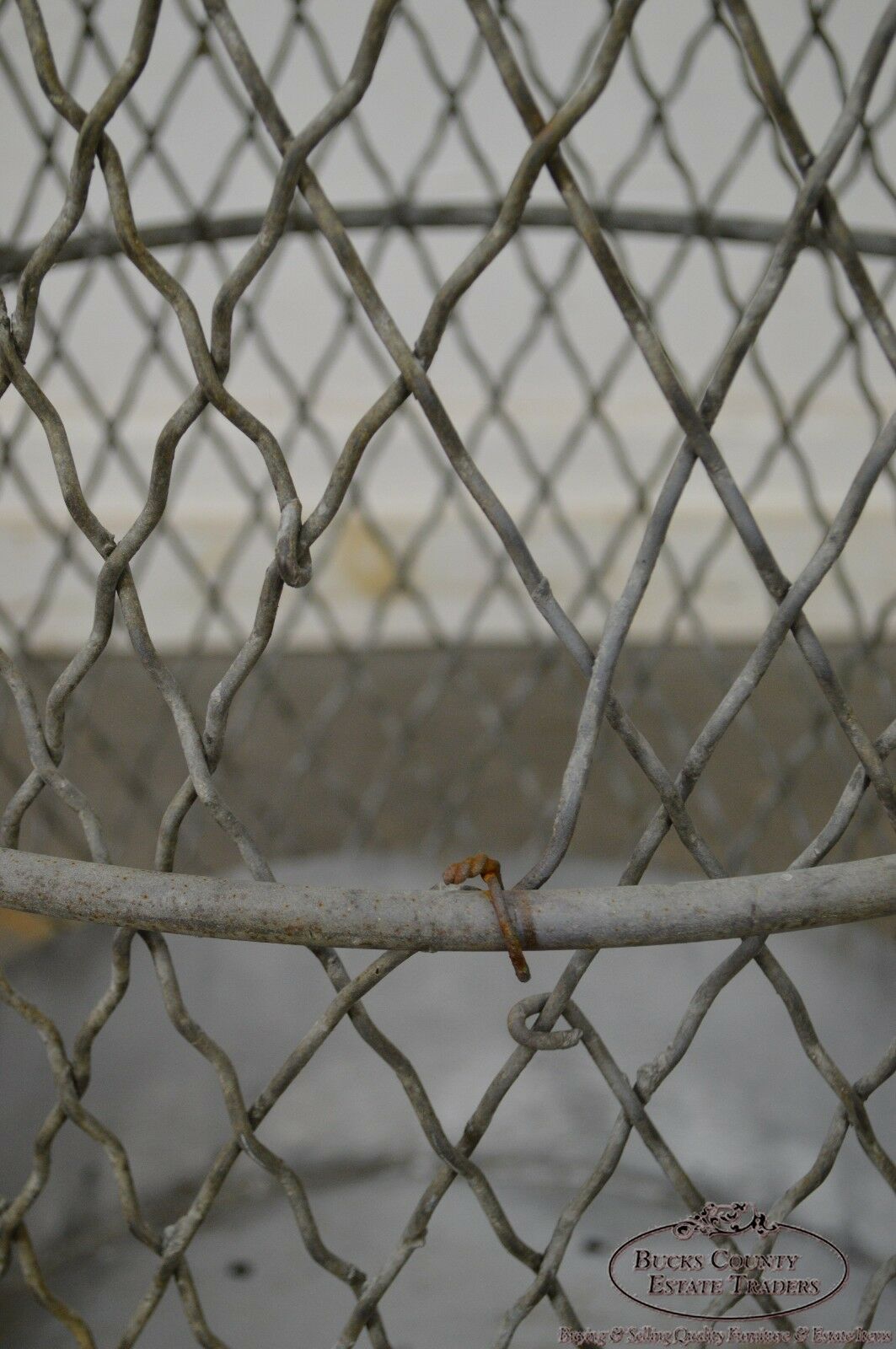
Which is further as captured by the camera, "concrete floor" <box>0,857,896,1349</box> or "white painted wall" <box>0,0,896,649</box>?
"white painted wall" <box>0,0,896,649</box>

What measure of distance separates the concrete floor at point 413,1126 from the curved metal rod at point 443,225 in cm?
29

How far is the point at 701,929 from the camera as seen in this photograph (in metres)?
0.20

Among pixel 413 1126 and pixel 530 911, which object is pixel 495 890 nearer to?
pixel 530 911

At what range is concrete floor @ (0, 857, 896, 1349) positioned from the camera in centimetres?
42

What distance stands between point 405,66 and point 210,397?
3.63 ft

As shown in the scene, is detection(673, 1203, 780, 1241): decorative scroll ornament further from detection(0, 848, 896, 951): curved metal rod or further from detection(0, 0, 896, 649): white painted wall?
detection(0, 0, 896, 649): white painted wall

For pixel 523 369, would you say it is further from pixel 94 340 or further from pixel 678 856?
pixel 678 856

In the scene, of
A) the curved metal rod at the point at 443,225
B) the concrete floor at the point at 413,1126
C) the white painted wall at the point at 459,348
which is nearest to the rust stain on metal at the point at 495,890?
the concrete floor at the point at 413,1126

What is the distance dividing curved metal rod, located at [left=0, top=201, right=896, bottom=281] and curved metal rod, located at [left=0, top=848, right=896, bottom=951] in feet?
1.14

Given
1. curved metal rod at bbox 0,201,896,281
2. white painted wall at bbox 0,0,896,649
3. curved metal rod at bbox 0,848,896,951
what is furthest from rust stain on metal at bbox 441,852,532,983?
white painted wall at bbox 0,0,896,649

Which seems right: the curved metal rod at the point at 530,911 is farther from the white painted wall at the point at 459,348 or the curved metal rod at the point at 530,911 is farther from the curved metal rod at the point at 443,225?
the white painted wall at the point at 459,348

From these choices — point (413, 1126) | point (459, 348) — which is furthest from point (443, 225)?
point (459, 348)

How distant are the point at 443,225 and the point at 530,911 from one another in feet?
1.48

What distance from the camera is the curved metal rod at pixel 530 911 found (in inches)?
7.8
